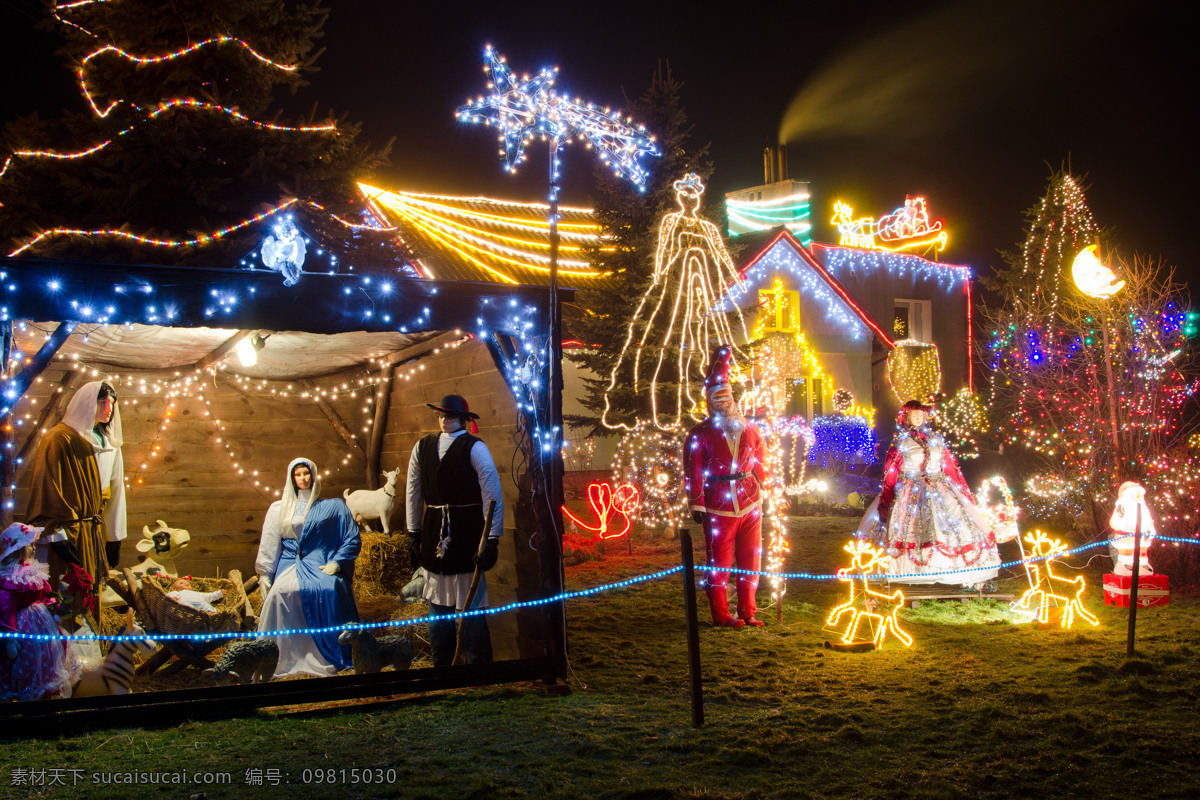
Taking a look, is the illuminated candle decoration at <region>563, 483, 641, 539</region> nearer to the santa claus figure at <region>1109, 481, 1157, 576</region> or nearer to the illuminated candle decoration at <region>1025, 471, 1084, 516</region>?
the santa claus figure at <region>1109, 481, 1157, 576</region>

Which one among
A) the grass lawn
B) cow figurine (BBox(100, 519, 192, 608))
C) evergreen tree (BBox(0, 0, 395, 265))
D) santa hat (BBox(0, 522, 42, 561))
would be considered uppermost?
evergreen tree (BBox(0, 0, 395, 265))

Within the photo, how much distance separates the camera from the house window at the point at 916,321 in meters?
26.7

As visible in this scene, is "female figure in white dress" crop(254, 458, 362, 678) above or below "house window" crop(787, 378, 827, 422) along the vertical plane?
below

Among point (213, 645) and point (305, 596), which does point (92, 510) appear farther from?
point (305, 596)

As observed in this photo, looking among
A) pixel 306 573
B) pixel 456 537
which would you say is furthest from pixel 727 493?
pixel 306 573

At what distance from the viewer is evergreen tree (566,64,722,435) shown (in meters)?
13.4

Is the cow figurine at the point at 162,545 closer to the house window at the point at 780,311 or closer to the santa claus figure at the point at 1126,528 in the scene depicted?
the santa claus figure at the point at 1126,528

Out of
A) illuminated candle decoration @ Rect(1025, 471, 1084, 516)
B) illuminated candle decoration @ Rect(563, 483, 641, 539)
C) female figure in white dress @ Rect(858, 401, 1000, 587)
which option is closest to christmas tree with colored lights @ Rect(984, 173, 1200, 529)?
illuminated candle decoration @ Rect(1025, 471, 1084, 516)

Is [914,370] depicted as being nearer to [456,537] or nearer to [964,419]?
[964,419]

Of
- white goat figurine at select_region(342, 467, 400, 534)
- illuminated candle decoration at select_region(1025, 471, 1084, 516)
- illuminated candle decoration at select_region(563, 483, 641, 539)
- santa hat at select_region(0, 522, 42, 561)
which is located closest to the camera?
santa hat at select_region(0, 522, 42, 561)

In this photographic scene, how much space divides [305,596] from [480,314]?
2.56 metres

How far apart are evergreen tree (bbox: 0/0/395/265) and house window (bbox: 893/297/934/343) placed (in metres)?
21.4

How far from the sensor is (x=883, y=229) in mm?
26938

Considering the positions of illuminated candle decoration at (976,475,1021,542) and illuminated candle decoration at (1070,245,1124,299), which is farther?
illuminated candle decoration at (1070,245,1124,299)
